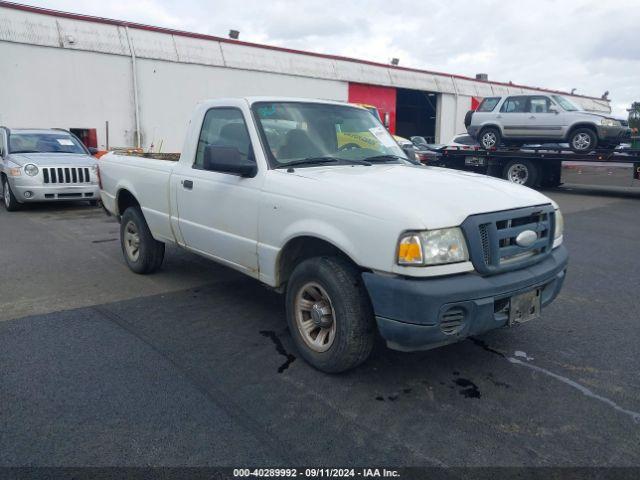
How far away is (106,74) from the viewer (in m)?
19.2

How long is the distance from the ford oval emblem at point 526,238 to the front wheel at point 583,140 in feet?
39.8

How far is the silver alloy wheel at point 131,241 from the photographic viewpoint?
5887 mm

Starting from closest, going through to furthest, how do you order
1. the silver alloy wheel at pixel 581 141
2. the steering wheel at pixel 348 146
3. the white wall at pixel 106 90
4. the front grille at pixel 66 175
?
the steering wheel at pixel 348 146, the front grille at pixel 66 175, the silver alloy wheel at pixel 581 141, the white wall at pixel 106 90

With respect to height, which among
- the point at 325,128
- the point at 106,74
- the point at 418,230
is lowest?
the point at 418,230

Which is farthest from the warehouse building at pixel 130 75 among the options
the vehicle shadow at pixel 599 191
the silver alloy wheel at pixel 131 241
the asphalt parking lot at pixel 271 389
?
the asphalt parking lot at pixel 271 389

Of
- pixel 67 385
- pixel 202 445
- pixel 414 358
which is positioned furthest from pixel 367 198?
pixel 67 385

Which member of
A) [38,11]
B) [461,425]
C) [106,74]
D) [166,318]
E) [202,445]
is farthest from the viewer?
[106,74]

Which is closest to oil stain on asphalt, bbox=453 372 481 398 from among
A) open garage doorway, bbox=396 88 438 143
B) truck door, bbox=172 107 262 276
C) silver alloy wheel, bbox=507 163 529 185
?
truck door, bbox=172 107 262 276

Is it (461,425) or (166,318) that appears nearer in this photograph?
(461,425)

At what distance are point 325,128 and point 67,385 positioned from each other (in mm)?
2699

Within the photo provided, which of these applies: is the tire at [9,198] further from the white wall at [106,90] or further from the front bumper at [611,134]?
the front bumper at [611,134]

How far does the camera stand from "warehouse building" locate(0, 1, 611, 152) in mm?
17562

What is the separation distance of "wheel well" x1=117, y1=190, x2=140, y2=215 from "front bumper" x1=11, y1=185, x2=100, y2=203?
4.45 m

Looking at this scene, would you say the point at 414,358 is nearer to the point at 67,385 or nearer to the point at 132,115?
the point at 67,385
